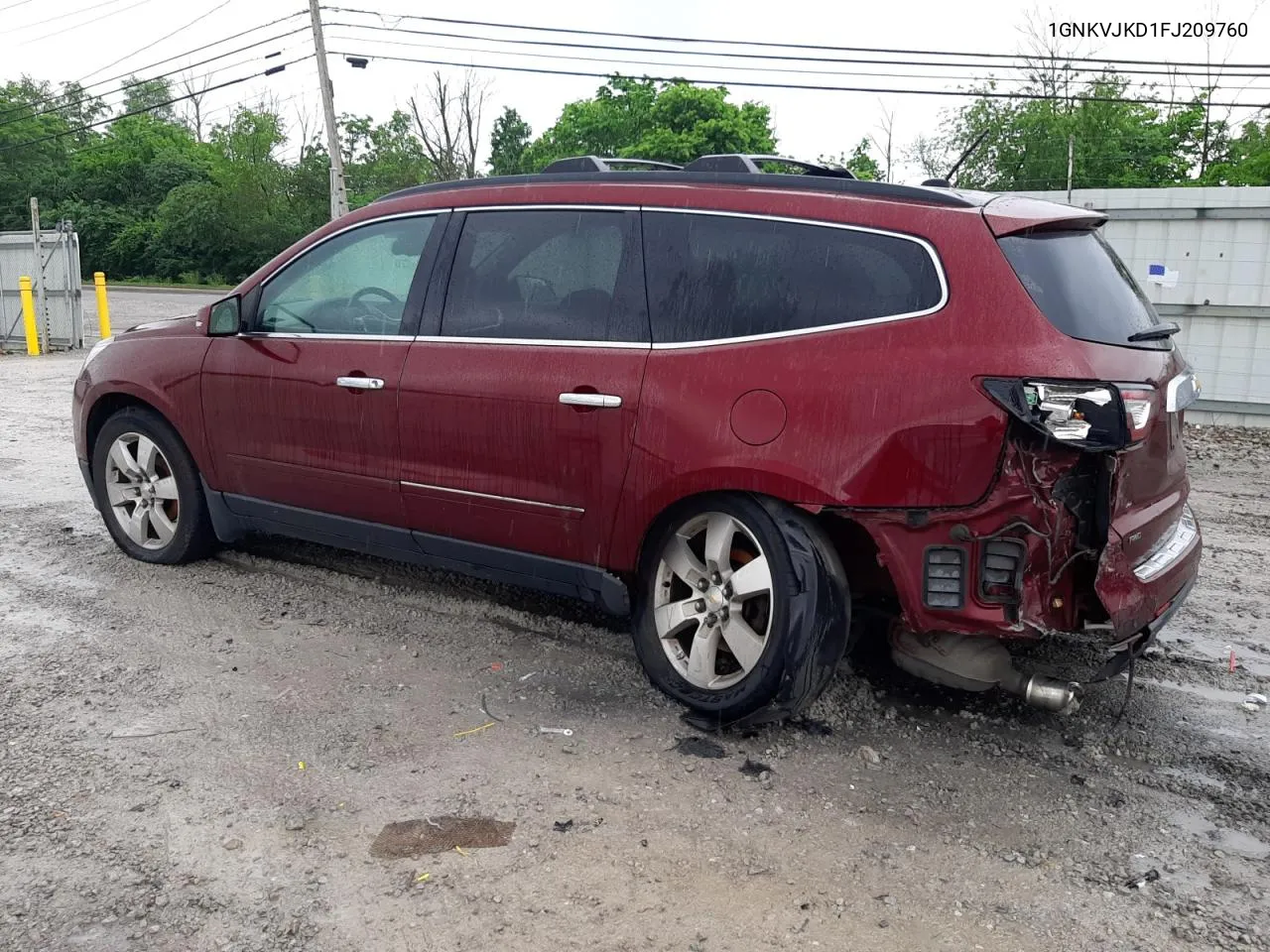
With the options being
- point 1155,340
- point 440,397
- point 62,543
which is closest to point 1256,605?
point 1155,340

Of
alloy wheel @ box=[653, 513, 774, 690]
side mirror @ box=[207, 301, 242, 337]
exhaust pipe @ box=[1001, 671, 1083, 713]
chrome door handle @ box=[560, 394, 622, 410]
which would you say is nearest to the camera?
exhaust pipe @ box=[1001, 671, 1083, 713]

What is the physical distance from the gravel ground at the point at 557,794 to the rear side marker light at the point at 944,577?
584 millimetres

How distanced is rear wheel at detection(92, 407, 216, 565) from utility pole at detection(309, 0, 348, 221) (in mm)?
28363

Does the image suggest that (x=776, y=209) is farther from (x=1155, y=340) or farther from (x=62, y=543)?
(x=62, y=543)

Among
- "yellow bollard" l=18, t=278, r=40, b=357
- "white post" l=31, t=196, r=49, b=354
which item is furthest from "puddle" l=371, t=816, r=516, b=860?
"white post" l=31, t=196, r=49, b=354

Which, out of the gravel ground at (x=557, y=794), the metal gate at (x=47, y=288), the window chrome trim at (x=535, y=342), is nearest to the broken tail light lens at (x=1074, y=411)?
the gravel ground at (x=557, y=794)

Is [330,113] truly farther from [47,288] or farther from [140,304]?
[47,288]

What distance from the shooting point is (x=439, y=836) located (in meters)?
3.12

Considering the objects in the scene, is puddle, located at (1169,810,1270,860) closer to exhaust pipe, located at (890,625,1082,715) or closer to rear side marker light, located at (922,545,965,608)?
exhaust pipe, located at (890,625,1082,715)

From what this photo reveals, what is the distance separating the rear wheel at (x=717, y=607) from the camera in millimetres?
3609

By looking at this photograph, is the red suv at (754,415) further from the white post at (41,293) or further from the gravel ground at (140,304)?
the gravel ground at (140,304)

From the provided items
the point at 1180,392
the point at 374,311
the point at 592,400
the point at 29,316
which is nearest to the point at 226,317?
the point at 374,311

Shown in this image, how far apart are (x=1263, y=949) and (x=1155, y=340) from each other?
1.90m

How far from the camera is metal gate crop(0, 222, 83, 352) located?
59.6 feet
